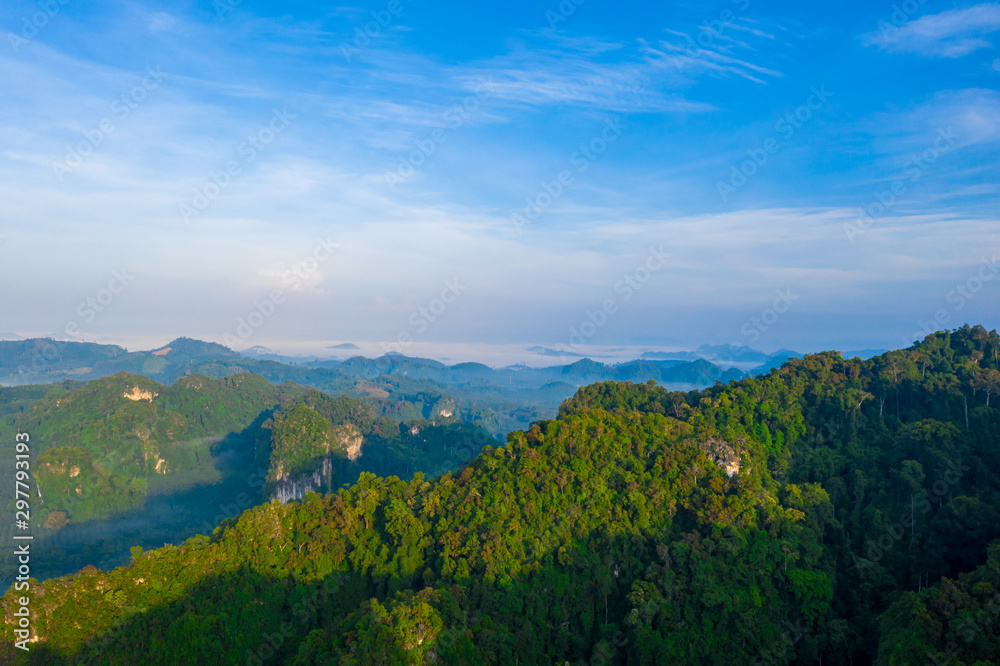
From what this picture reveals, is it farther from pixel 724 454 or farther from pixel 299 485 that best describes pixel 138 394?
pixel 724 454

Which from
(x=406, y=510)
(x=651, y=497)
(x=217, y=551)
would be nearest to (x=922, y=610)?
(x=651, y=497)

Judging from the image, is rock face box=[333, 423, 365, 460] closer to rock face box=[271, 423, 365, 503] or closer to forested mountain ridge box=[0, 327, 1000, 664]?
rock face box=[271, 423, 365, 503]

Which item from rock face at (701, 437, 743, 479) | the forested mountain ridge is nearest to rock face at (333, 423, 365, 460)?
the forested mountain ridge

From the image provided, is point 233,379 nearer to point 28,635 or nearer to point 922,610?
point 28,635

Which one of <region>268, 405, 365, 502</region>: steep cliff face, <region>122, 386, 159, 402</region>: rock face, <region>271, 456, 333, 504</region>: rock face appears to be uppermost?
<region>122, 386, 159, 402</region>: rock face

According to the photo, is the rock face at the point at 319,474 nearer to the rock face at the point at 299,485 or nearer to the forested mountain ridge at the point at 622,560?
the rock face at the point at 299,485

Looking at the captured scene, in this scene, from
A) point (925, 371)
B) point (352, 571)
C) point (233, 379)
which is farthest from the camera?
point (233, 379)
